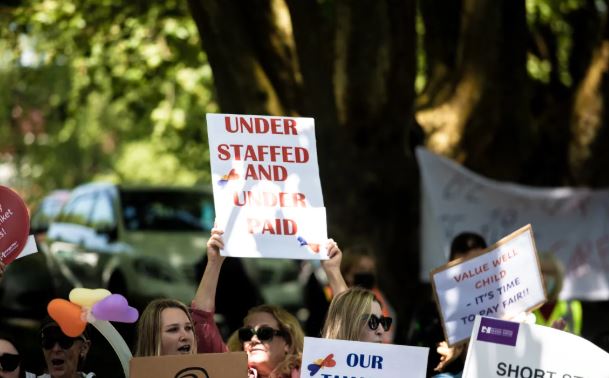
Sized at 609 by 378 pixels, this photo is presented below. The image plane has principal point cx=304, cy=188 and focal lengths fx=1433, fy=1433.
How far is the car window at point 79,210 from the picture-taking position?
49.4 feet

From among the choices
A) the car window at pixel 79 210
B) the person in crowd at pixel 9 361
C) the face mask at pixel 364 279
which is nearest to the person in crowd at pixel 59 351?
the person in crowd at pixel 9 361

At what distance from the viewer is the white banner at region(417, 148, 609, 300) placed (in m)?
11.5

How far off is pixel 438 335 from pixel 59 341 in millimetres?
2361

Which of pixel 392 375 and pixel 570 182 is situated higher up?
pixel 570 182

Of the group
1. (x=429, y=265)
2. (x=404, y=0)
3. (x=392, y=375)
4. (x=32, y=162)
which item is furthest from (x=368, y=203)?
(x=32, y=162)

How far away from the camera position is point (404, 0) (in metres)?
10.7

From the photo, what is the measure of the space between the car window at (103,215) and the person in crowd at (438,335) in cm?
702

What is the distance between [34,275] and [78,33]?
2.56 metres

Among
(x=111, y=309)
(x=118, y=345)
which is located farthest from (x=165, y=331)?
(x=111, y=309)

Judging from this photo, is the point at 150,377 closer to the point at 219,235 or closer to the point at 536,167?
the point at 219,235

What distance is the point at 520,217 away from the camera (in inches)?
480

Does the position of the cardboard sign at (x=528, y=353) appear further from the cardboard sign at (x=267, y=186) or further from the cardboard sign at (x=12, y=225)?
the cardboard sign at (x=12, y=225)

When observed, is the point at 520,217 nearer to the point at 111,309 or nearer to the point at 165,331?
the point at 165,331

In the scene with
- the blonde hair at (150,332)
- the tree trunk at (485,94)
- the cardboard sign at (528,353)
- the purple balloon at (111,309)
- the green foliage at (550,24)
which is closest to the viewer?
the purple balloon at (111,309)
